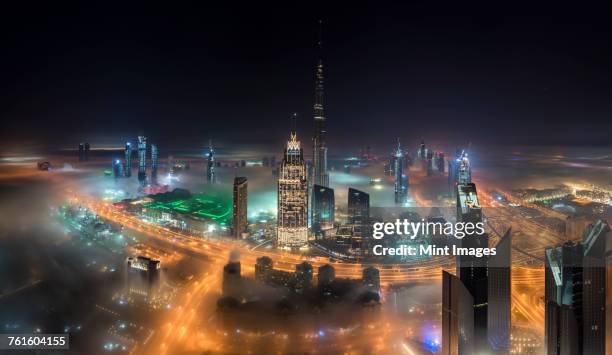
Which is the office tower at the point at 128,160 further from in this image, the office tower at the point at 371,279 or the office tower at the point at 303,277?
the office tower at the point at 371,279

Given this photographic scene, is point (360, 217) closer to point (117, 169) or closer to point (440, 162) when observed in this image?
point (440, 162)

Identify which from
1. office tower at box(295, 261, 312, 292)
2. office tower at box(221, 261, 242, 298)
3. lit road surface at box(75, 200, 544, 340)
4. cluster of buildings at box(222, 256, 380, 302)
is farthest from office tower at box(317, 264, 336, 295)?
office tower at box(221, 261, 242, 298)

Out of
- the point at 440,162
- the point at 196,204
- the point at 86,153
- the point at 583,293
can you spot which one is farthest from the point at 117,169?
the point at 583,293

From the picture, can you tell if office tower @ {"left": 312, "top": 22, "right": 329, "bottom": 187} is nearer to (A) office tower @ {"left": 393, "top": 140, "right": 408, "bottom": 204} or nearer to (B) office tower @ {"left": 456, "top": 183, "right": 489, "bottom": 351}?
(A) office tower @ {"left": 393, "top": 140, "right": 408, "bottom": 204}

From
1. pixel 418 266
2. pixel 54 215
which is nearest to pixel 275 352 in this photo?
pixel 418 266

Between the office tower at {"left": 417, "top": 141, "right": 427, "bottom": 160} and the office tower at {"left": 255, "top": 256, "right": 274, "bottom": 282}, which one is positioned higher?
the office tower at {"left": 417, "top": 141, "right": 427, "bottom": 160}
